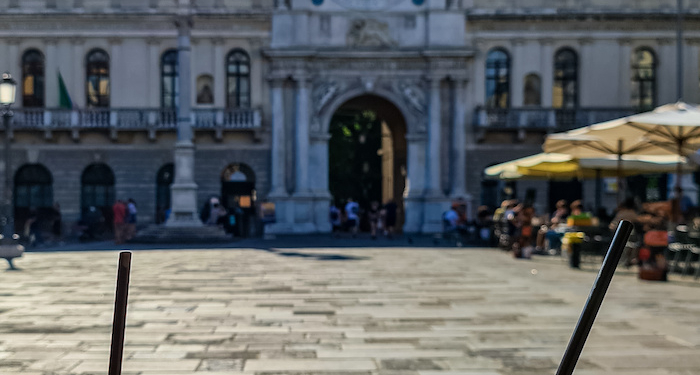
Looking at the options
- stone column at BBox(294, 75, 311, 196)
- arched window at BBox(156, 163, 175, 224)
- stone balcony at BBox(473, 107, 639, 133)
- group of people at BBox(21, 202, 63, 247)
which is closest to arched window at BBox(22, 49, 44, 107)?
group of people at BBox(21, 202, 63, 247)

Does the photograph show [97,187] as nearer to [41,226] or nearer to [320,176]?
[41,226]

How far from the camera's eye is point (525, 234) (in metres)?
18.8

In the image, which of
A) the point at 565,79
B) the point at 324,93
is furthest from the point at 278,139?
the point at 565,79

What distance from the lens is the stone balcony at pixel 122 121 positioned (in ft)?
107

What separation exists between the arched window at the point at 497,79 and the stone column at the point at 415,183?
346 cm

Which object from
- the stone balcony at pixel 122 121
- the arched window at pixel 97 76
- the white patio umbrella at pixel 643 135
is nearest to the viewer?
the white patio umbrella at pixel 643 135

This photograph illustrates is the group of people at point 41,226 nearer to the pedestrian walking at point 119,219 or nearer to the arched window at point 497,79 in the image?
the pedestrian walking at point 119,219

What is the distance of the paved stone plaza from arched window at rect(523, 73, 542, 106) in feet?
64.0

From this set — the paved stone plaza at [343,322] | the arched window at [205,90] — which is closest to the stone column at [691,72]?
the arched window at [205,90]

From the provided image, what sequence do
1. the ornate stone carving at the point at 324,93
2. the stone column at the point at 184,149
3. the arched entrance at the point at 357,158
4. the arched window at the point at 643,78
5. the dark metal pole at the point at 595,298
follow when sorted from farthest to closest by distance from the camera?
the arched entrance at the point at 357,158, the arched window at the point at 643,78, the ornate stone carving at the point at 324,93, the stone column at the point at 184,149, the dark metal pole at the point at 595,298

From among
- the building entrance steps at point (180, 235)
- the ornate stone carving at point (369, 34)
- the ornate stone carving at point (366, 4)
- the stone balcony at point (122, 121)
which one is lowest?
the building entrance steps at point (180, 235)

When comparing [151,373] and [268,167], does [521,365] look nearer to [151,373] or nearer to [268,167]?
[151,373]

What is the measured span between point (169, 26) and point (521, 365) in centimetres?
2902

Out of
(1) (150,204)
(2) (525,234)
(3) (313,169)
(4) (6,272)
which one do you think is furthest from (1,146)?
(2) (525,234)
